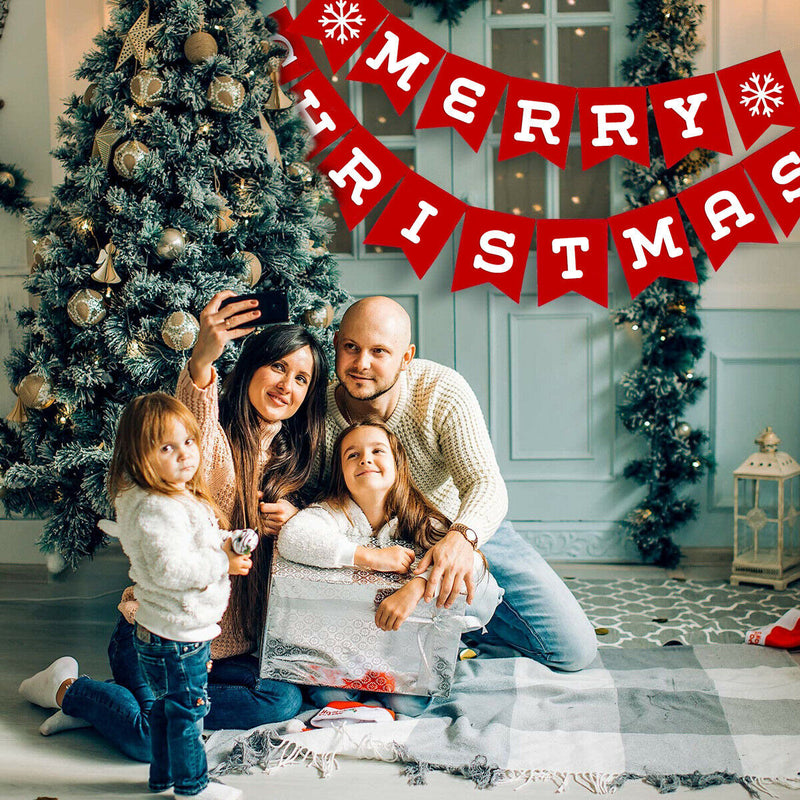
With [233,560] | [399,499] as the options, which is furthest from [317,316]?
[233,560]

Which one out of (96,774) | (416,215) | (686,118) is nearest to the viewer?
(96,774)

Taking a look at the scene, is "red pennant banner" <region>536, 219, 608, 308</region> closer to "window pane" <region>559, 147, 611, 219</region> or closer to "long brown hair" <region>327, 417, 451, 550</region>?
"window pane" <region>559, 147, 611, 219</region>

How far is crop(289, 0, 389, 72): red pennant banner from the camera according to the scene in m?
2.96

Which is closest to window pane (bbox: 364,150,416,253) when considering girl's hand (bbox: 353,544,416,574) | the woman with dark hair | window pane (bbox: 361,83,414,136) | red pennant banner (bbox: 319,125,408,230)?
window pane (bbox: 361,83,414,136)

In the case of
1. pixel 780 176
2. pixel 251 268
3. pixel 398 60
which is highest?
pixel 398 60

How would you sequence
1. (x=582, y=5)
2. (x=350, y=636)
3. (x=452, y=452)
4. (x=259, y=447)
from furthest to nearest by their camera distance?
(x=582, y=5) < (x=452, y=452) < (x=259, y=447) < (x=350, y=636)

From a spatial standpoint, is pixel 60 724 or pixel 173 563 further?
pixel 60 724

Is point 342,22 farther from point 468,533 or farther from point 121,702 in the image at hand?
point 121,702

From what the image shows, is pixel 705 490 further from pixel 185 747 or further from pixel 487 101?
pixel 185 747

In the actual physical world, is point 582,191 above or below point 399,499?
above

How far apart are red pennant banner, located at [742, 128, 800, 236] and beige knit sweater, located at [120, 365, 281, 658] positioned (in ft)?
6.30

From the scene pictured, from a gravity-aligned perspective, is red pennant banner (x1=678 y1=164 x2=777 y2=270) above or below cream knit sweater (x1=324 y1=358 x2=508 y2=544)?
above

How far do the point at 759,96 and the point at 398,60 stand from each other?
1209 mm

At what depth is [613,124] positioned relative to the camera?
2975mm
